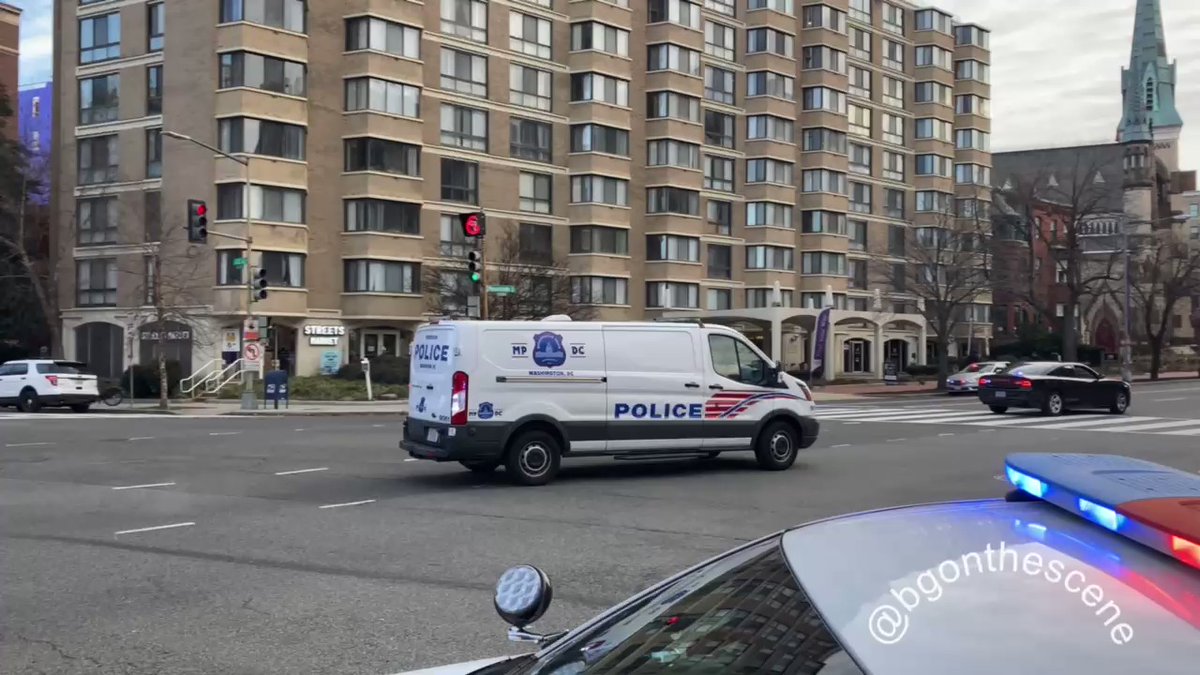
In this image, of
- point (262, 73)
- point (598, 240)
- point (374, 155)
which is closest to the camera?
point (262, 73)

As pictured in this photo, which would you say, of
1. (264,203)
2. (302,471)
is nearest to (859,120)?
(264,203)

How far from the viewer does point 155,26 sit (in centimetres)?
4772

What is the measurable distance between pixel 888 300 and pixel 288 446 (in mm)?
61037

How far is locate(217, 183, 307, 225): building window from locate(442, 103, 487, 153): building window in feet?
28.0

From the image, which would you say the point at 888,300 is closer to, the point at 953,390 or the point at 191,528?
the point at 953,390

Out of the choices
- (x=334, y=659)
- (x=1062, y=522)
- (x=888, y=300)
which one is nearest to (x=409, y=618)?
(x=334, y=659)

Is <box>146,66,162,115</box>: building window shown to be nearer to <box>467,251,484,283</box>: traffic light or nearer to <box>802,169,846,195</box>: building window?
<box>467,251,484,283</box>: traffic light

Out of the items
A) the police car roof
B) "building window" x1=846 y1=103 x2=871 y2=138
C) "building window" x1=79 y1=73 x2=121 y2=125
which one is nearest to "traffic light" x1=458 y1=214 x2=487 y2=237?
the police car roof

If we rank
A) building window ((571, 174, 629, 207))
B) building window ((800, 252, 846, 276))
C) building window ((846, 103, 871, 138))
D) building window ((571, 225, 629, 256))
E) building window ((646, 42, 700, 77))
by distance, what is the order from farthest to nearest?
building window ((846, 103, 871, 138))
building window ((800, 252, 846, 276))
building window ((646, 42, 700, 77))
building window ((571, 225, 629, 256))
building window ((571, 174, 629, 207))

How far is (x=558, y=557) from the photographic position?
336 inches

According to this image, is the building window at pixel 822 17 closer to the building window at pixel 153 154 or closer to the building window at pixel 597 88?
the building window at pixel 597 88

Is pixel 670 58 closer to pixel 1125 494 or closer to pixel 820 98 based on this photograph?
pixel 820 98

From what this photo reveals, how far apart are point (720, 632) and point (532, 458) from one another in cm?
1106

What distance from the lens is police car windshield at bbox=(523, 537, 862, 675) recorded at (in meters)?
1.87
